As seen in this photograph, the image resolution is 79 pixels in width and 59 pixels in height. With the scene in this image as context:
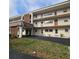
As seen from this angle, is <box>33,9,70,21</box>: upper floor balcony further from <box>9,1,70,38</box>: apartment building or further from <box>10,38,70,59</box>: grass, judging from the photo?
<box>10,38,70,59</box>: grass

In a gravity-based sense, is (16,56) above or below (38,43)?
below

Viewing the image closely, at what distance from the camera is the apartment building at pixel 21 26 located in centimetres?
174

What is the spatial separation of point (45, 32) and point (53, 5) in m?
0.30

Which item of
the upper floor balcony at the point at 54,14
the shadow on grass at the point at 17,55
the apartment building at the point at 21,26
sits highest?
the upper floor balcony at the point at 54,14

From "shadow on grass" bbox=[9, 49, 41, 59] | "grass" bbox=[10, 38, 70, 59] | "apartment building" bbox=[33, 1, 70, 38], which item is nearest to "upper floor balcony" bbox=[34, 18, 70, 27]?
"apartment building" bbox=[33, 1, 70, 38]

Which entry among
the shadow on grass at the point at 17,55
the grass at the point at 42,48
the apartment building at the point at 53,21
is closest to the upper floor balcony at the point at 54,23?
the apartment building at the point at 53,21

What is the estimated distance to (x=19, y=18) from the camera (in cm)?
178

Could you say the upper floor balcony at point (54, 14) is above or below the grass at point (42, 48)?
above

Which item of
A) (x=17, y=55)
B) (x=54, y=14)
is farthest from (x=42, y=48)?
(x=54, y=14)

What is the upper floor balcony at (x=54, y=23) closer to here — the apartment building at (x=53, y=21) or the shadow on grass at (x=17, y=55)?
the apartment building at (x=53, y=21)

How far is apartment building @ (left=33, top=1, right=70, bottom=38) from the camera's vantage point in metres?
1.77
